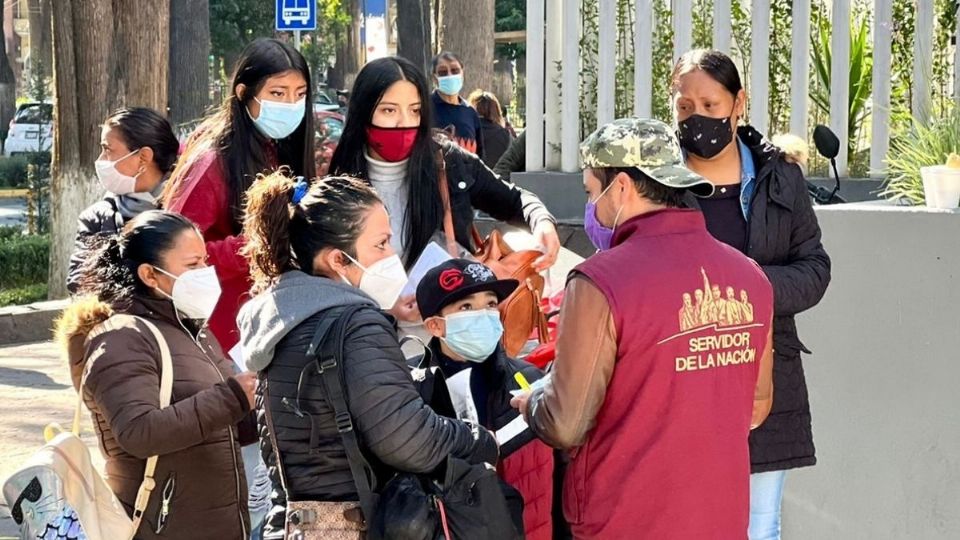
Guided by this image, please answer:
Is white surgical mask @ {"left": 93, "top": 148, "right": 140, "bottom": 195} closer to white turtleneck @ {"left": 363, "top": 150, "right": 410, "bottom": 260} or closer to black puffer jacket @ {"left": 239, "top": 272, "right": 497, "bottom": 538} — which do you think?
white turtleneck @ {"left": 363, "top": 150, "right": 410, "bottom": 260}

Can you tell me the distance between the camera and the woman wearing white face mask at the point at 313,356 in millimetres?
3148

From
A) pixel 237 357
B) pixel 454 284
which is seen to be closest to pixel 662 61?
pixel 237 357

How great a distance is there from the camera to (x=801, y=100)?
8.05 m

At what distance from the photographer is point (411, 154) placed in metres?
4.57

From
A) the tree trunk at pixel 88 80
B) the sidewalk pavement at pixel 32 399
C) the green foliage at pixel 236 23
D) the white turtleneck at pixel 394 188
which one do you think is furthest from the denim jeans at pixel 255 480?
the green foliage at pixel 236 23

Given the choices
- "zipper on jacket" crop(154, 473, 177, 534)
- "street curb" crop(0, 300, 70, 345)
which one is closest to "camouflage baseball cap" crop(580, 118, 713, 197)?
"zipper on jacket" crop(154, 473, 177, 534)

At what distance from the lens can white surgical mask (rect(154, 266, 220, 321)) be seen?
4051 mm

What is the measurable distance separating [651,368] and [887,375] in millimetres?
→ 2113

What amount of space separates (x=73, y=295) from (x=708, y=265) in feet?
6.99

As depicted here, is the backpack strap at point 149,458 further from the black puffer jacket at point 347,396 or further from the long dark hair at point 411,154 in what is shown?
the long dark hair at point 411,154

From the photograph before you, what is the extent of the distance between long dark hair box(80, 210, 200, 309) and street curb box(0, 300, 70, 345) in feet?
24.9

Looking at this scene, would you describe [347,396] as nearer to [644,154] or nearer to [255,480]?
[644,154]

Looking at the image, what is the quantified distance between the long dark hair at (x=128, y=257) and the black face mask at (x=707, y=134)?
1.50 m

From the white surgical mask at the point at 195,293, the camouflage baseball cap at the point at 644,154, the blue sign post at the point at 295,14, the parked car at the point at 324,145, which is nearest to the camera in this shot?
the camouflage baseball cap at the point at 644,154
